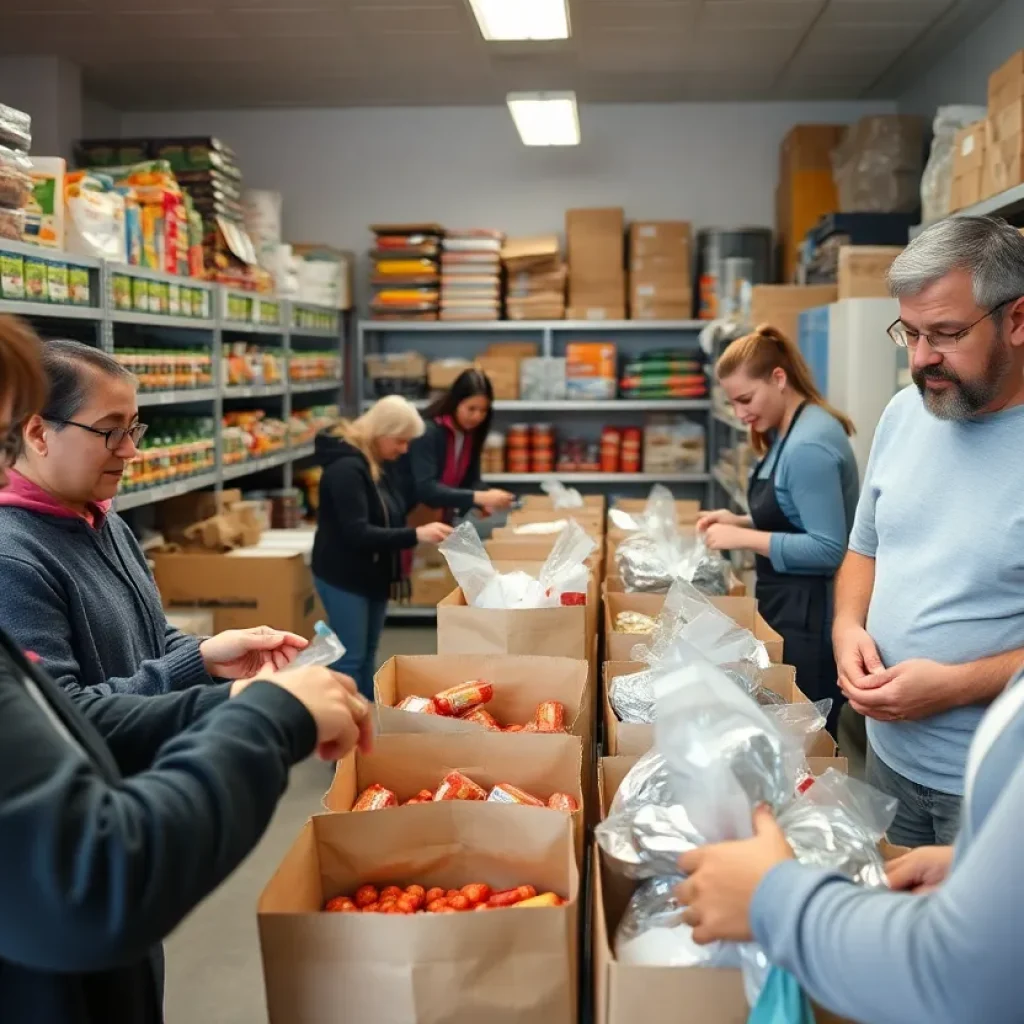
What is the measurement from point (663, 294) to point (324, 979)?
258 inches

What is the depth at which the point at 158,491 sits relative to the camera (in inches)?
178

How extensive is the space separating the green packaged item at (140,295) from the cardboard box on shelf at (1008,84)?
3.05 metres

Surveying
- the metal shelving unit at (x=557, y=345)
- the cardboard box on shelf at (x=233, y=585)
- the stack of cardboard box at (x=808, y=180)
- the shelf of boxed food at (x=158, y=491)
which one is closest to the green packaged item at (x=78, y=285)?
the shelf of boxed food at (x=158, y=491)

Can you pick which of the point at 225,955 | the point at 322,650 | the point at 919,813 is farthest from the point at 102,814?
the point at 225,955

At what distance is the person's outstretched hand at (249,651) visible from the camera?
181 cm

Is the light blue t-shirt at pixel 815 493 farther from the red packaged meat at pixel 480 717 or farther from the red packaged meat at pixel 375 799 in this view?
the red packaged meat at pixel 375 799

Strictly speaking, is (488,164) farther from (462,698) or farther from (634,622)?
(462,698)

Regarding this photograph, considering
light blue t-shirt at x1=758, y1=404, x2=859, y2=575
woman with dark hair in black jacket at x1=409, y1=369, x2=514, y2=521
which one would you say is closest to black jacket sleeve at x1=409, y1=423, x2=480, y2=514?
woman with dark hair in black jacket at x1=409, y1=369, x2=514, y2=521

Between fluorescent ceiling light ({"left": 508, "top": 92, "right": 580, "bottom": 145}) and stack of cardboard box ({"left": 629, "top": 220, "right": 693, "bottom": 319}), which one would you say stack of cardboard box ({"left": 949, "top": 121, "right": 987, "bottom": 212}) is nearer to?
fluorescent ceiling light ({"left": 508, "top": 92, "right": 580, "bottom": 145})

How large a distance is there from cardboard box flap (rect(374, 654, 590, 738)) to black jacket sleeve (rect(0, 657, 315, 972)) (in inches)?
44.7

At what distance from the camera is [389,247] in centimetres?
746

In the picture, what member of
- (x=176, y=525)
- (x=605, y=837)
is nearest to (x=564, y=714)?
(x=605, y=837)

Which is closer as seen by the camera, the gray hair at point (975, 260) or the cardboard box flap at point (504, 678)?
the gray hair at point (975, 260)

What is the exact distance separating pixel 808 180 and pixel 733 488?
98.8 inches
